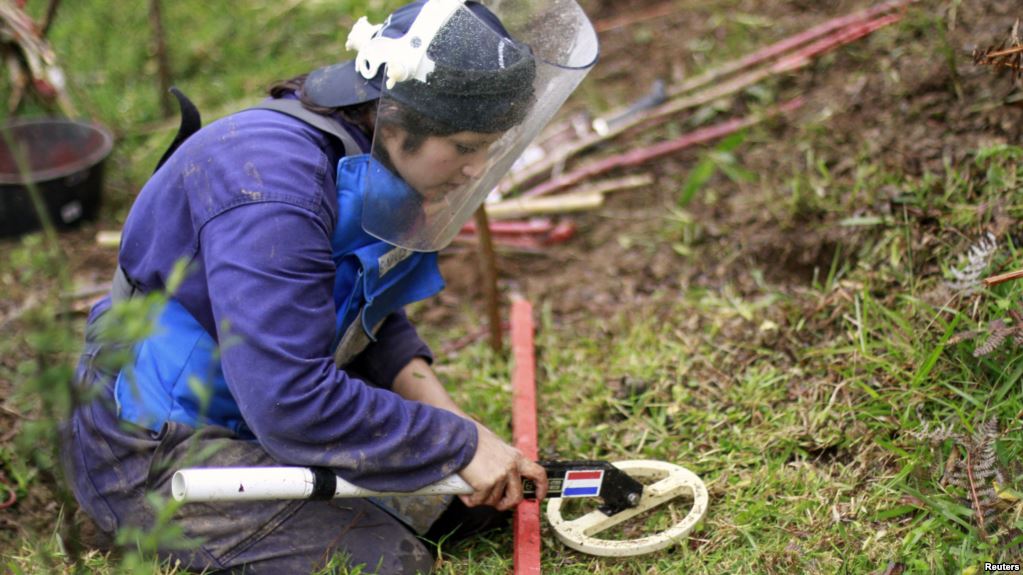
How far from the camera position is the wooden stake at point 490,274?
3577 millimetres

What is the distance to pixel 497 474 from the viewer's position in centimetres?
259

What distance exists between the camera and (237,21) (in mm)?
6383

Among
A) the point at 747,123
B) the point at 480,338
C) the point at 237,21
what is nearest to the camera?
the point at 480,338

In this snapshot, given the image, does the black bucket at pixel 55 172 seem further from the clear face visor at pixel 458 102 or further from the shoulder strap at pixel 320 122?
the clear face visor at pixel 458 102

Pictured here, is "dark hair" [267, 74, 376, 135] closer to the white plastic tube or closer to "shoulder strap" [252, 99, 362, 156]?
"shoulder strap" [252, 99, 362, 156]

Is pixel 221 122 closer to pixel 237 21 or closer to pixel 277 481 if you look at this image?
pixel 277 481

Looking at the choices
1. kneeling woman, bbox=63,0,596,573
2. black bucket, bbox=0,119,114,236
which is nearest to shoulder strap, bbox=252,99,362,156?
kneeling woman, bbox=63,0,596,573

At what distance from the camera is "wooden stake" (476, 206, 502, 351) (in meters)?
3.58

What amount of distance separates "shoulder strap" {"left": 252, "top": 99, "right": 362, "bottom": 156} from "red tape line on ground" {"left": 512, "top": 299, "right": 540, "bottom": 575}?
1033 mm

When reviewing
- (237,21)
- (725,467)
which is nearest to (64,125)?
(237,21)

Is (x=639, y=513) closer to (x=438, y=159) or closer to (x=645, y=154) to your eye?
(x=438, y=159)

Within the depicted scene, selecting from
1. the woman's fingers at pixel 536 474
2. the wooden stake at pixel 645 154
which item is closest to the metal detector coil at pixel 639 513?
the woman's fingers at pixel 536 474

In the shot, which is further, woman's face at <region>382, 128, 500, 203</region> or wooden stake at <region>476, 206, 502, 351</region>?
wooden stake at <region>476, 206, 502, 351</region>

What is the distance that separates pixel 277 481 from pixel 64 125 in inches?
130
